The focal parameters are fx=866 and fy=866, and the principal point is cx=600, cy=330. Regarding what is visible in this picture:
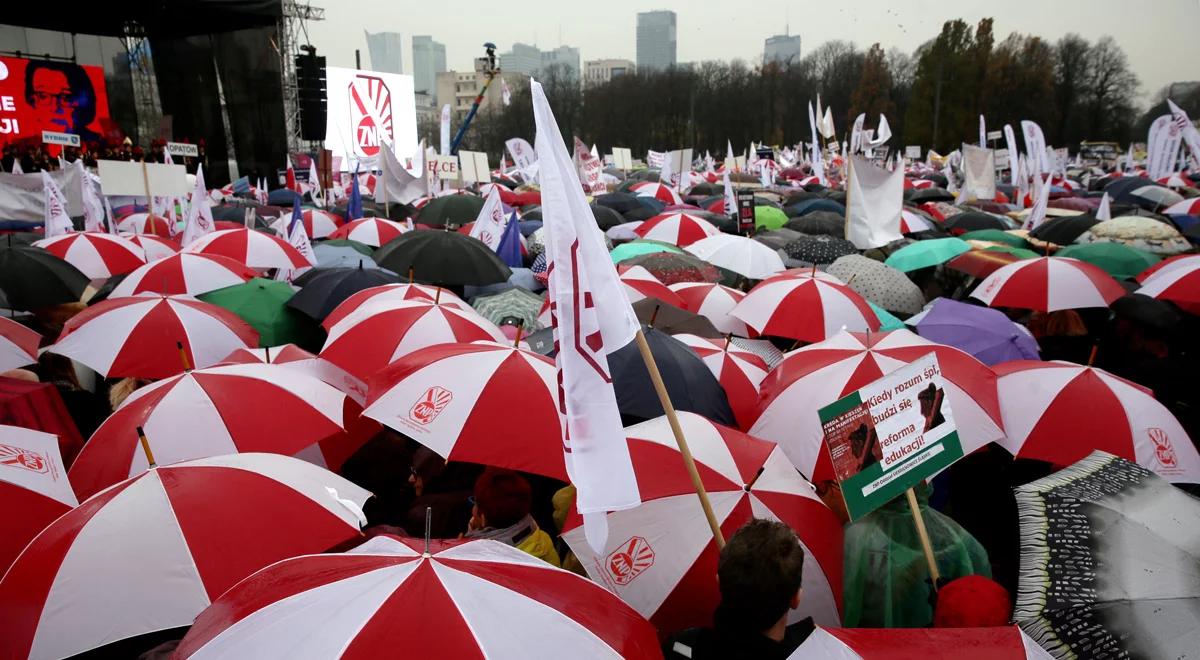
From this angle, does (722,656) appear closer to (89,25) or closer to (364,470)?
(364,470)

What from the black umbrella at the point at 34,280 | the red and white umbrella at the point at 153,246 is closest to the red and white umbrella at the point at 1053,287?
the black umbrella at the point at 34,280

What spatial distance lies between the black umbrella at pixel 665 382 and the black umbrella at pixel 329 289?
2847 mm

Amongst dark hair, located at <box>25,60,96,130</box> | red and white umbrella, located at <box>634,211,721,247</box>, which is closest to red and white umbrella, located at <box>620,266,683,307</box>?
red and white umbrella, located at <box>634,211,721,247</box>

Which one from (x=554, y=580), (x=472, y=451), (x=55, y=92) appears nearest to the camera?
(x=554, y=580)

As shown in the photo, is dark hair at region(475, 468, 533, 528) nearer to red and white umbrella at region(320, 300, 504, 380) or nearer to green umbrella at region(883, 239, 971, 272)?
red and white umbrella at region(320, 300, 504, 380)

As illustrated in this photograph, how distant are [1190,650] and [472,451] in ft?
8.44

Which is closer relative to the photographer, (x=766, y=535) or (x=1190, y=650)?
(x=1190, y=650)

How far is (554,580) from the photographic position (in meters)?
2.36

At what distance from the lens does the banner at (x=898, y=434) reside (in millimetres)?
2807

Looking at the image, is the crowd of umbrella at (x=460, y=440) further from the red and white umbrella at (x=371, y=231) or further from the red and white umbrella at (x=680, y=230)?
the red and white umbrella at (x=371, y=231)

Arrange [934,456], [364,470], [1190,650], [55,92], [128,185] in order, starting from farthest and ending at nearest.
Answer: [55,92] < [128,185] < [364,470] < [934,456] < [1190,650]

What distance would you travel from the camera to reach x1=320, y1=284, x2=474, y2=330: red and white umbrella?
577 centimetres

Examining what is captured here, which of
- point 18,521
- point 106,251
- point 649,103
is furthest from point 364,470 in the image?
point 649,103

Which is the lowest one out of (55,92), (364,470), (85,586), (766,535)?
(364,470)
